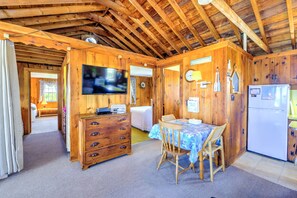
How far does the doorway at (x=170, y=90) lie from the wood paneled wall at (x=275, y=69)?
1.99 metres

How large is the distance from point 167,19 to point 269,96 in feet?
8.67

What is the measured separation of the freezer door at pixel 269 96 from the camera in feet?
9.13

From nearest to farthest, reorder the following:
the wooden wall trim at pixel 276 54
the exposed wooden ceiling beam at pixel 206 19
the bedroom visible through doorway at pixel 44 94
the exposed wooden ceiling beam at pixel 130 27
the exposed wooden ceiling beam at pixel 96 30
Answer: the exposed wooden ceiling beam at pixel 206 19
the wooden wall trim at pixel 276 54
the exposed wooden ceiling beam at pixel 130 27
the exposed wooden ceiling beam at pixel 96 30
the bedroom visible through doorway at pixel 44 94

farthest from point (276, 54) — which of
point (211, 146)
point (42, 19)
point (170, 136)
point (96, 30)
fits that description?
point (42, 19)

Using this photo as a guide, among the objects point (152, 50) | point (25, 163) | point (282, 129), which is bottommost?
point (25, 163)

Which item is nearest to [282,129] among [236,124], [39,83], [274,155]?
[274,155]

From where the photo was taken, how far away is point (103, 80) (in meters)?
3.13

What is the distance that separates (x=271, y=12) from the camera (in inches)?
95.5

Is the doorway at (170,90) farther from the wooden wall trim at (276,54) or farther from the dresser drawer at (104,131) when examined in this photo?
the wooden wall trim at (276,54)

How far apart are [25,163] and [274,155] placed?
4963 millimetres

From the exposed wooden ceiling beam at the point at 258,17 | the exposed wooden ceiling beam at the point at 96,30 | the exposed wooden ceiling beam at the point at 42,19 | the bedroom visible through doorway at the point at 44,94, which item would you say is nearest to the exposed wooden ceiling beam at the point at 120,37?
the exposed wooden ceiling beam at the point at 96,30

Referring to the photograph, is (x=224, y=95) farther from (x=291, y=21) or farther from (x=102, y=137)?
(x=102, y=137)

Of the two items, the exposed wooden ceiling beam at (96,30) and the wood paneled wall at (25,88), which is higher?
the exposed wooden ceiling beam at (96,30)

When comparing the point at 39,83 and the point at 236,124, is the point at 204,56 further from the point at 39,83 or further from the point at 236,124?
the point at 39,83
